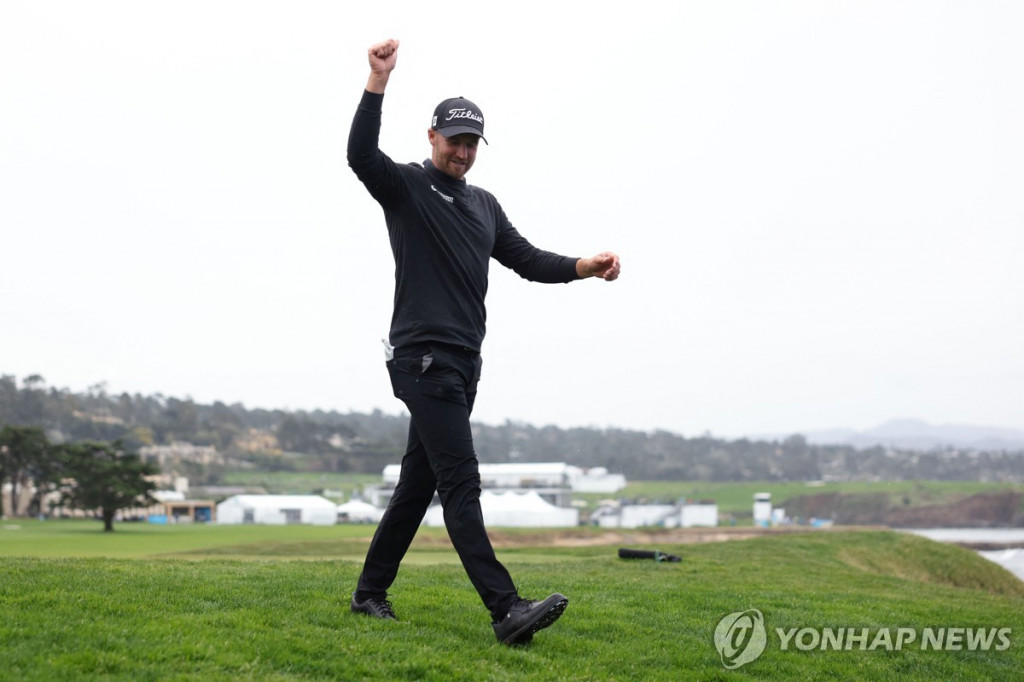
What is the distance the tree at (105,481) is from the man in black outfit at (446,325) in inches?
1575

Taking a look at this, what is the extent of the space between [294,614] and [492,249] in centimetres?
247

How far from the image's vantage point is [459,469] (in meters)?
5.61

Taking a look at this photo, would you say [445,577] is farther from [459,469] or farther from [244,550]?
[244,550]

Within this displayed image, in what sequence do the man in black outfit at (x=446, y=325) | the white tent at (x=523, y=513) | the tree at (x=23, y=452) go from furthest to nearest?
1. the white tent at (x=523, y=513)
2. the tree at (x=23, y=452)
3. the man in black outfit at (x=446, y=325)

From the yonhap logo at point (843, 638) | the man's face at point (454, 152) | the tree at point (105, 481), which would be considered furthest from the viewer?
Result: the tree at point (105, 481)

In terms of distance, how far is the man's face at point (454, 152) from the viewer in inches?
225

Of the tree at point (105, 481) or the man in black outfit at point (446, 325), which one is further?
the tree at point (105, 481)

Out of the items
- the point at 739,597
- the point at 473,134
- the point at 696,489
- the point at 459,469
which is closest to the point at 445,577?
the point at 739,597

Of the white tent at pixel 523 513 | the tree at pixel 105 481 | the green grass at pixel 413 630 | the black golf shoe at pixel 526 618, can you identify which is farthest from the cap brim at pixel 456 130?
the white tent at pixel 523 513

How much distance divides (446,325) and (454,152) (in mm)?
991

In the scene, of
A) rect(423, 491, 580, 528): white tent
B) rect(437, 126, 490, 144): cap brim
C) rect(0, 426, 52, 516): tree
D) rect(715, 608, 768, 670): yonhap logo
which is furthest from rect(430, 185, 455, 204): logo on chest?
rect(423, 491, 580, 528): white tent

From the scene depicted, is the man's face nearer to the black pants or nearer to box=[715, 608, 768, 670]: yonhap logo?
the black pants

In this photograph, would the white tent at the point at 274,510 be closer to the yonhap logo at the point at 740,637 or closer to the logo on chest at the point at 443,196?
the yonhap logo at the point at 740,637

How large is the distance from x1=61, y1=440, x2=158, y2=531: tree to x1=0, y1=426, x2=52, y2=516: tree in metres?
12.7
